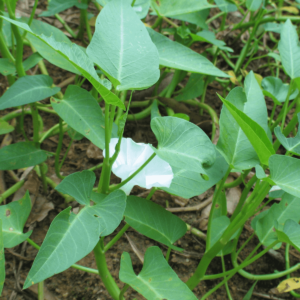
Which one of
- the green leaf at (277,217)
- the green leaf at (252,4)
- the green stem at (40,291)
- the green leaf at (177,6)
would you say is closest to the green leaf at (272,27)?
the green leaf at (252,4)

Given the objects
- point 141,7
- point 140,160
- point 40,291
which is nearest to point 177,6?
point 141,7

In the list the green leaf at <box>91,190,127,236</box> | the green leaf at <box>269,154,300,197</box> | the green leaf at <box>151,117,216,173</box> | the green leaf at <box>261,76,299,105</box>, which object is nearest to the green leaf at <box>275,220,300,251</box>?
the green leaf at <box>269,154,300,197</box>

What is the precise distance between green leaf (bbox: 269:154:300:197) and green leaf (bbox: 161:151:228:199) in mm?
153

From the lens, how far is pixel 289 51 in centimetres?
95

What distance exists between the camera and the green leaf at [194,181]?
2.22 feet

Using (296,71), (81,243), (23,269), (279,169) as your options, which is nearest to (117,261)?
(23,269)

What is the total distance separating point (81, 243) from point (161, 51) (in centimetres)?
54

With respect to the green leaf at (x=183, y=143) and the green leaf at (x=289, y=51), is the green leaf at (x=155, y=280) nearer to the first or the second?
the green leaf at (x=183, y=143)

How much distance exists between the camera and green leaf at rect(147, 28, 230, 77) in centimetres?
73

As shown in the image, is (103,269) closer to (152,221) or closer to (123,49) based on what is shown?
(152,221)

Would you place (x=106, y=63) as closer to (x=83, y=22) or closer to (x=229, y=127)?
(x=229, y=127)

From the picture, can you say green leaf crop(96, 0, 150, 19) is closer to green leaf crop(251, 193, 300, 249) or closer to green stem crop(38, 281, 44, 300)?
green leaf crop(251, 193, 300, 249)

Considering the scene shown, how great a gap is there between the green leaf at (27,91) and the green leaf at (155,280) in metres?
0.46

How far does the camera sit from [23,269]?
912 millimetres
